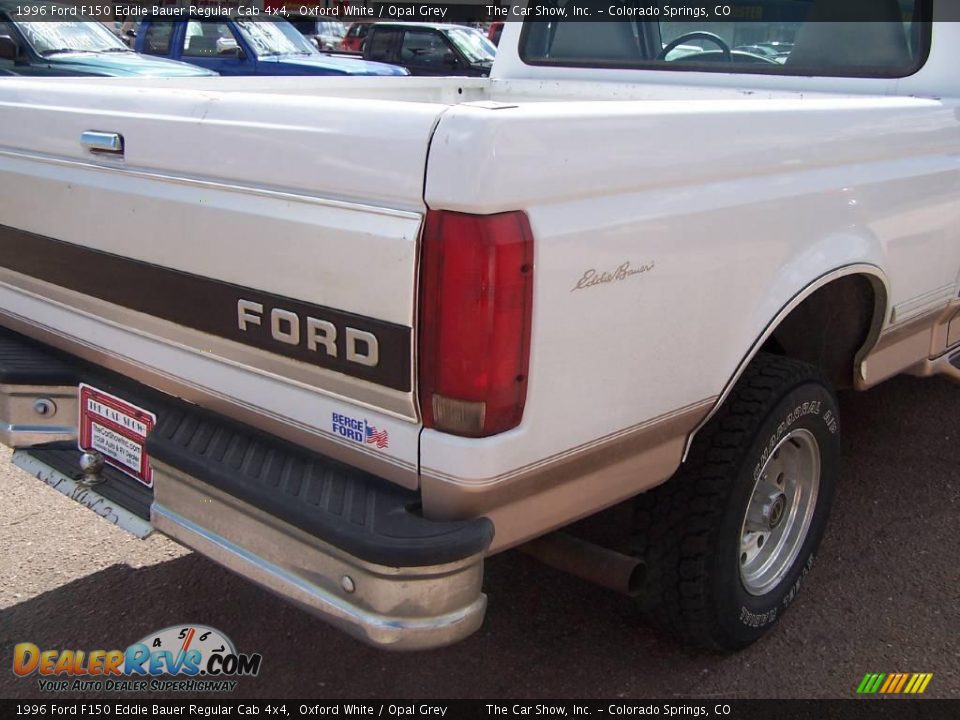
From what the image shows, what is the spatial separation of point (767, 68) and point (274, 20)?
33.5 feet

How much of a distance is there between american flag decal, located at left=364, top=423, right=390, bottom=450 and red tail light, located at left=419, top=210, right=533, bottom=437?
118 millimetres

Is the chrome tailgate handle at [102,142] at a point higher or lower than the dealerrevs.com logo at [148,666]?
higher

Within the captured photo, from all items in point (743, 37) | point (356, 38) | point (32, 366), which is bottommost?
point (32, 366)

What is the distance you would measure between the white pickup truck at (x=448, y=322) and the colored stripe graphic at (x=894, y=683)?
0.97 feet

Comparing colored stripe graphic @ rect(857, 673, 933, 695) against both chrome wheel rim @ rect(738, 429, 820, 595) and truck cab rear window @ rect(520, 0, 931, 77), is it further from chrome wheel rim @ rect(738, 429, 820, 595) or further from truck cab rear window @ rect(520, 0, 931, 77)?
truck cab rear window @ rect(520, 0, 931, 77)

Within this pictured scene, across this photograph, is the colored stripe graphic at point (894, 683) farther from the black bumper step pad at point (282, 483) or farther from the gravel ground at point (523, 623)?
the black bumper step pad at point (282, 483)

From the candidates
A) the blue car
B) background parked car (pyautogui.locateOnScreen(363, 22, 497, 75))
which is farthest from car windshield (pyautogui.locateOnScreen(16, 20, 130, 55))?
background parked car (pyautogui.locateOnScreen(363, 22, 497, 75))

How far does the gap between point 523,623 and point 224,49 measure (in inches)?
406

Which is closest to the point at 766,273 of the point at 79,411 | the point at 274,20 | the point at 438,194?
the point at 438,194

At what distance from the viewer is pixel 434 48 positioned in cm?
1350

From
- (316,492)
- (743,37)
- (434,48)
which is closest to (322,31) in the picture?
(434,48)

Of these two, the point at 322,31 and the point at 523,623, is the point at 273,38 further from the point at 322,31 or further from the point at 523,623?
the point at 523,623

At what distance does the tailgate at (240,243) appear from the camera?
1.83 metres
